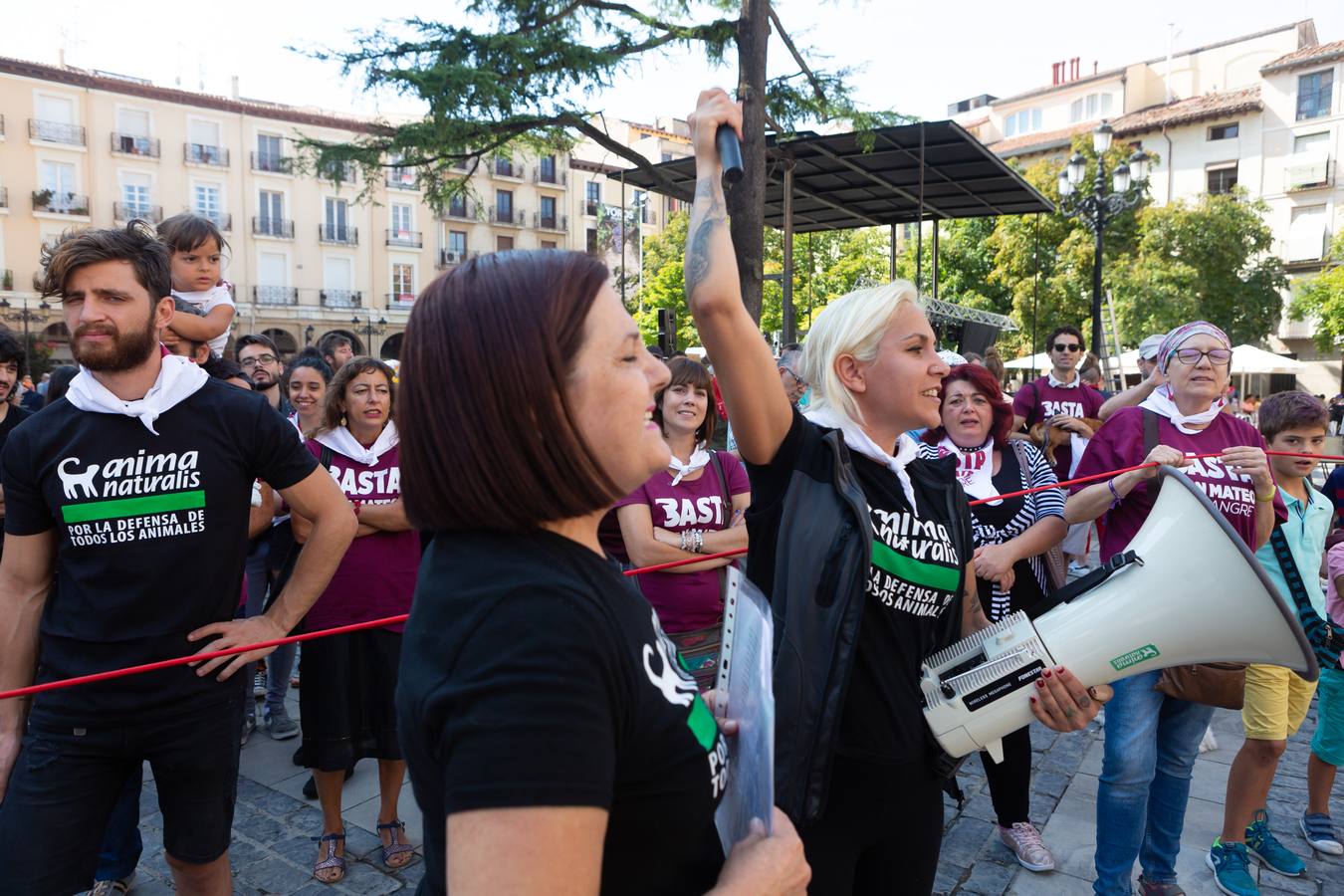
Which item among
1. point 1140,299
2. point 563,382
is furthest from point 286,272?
point 563,382

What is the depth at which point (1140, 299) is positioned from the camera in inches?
1117

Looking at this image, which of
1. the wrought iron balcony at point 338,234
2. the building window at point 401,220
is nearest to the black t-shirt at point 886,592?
the wrought iron balcony at point 338,234

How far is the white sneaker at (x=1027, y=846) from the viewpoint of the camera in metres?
3.49

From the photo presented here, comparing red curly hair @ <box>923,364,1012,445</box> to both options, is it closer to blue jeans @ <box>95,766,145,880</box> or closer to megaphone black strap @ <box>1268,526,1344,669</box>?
megaphone black strap @ <box>1268,526,1344,669</box>

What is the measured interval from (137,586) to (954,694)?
2.14 meters

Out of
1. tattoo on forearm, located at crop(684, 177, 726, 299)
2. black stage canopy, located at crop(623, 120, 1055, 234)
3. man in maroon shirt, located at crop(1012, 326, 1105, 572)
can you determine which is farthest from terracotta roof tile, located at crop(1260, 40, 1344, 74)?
tattoo on forearm, located at crop(684, 177, 726, 299)

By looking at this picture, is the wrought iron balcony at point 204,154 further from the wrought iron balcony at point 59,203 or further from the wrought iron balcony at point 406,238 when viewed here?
the wrought iron balcony at point 406,238

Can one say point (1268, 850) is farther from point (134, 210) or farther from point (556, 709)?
point (134, 210)

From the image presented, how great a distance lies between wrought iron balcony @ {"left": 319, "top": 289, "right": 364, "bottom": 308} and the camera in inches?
1720

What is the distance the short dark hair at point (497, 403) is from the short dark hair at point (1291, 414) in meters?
3.83

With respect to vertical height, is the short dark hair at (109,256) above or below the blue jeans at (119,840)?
above

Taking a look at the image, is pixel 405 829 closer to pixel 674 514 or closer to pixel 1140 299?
pixel 674 514

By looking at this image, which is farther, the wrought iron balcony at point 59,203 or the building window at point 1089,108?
the building window at point 1089,108

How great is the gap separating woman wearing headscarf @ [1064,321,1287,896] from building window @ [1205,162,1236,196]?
45.8 metres
